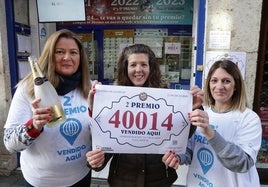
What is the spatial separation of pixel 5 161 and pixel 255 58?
3761mm

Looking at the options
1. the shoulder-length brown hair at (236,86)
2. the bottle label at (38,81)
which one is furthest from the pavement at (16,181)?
the shoulder-length brown hair at (236,86)

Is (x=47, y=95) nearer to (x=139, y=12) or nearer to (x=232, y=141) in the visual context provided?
(x=232, y=141)

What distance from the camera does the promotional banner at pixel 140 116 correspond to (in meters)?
1.53

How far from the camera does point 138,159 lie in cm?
168

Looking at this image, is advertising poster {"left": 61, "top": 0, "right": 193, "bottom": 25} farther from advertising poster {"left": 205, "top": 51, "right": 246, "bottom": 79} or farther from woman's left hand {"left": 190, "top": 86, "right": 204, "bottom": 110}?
woman's left hand {"left": 190, "top": 86, "right": 204, "bottom": 110}

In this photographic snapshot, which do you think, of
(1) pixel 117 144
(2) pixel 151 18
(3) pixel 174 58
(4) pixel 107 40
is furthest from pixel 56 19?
(1) pixel 117 144

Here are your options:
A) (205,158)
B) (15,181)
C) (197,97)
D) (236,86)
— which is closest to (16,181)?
(15,181)

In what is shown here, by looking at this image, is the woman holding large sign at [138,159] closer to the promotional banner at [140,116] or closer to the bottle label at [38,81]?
the promotional banner at [140,116]

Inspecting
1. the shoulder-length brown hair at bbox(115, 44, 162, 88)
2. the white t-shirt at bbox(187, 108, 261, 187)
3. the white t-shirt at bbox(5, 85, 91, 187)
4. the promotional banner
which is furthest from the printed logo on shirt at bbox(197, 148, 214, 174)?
the white t-shirt at bbox(5, 85, 91, 187)

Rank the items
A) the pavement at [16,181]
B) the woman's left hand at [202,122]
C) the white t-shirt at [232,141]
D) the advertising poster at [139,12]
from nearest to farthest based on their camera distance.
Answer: the woman's left hand at [202,122], the white t-shirt at [232,141], the pavement at [16,181], the advertising poster at [139,12]

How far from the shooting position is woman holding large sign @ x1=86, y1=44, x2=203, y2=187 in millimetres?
1666

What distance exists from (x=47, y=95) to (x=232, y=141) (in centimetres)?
112

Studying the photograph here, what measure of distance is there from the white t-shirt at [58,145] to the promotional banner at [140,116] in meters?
0.20

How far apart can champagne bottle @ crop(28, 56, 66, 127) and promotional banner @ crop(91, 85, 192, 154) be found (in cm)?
20
